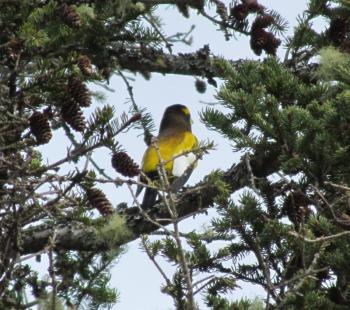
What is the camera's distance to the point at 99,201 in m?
5.27

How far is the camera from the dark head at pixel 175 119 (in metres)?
9.62

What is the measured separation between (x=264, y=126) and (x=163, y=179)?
0.87 meters

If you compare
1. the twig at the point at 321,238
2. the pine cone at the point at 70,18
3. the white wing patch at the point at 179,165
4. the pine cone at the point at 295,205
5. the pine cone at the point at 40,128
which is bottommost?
the twig at the point at 321,238

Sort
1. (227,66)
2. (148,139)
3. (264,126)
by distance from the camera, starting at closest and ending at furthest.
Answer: (264,126), (227,66), (148,139)

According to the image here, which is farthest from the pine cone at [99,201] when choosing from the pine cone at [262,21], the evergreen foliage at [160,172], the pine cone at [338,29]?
the pine cone at [338,29]

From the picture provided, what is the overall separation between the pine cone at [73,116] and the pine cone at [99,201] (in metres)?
0.37

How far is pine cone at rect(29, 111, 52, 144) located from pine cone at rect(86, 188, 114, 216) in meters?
0.38

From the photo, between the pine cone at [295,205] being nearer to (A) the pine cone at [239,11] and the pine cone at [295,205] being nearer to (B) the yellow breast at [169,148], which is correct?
(A) the pine cone at [239,11]

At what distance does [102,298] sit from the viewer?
5.56m

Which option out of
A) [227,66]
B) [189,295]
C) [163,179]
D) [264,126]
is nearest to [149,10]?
[227,66]

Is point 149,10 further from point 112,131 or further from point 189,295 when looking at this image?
point 189,295

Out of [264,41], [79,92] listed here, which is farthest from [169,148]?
[79,92]

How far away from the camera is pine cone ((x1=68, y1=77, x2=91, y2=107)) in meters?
5.12

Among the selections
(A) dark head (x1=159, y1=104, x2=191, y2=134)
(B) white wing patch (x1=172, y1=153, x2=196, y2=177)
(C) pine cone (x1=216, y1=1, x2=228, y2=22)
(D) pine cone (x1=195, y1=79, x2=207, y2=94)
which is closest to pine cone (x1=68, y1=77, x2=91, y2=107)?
(C) pine cone (x1=216, y1=1, x2=228, y2=22)
